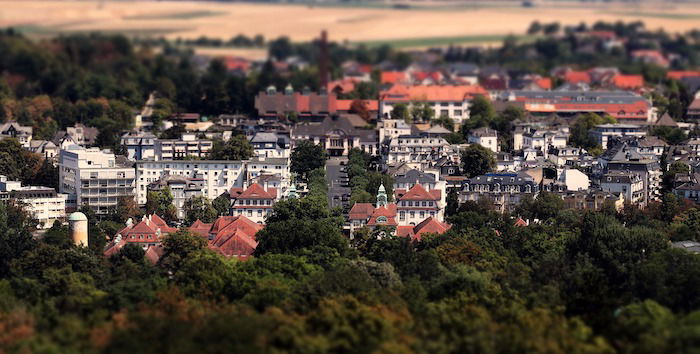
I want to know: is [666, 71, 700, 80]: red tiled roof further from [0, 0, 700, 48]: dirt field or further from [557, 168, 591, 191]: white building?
[0, 0, 700, 48]: dirt field

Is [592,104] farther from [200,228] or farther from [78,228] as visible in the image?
[78,228]

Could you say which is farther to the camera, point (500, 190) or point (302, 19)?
point (302, 19)

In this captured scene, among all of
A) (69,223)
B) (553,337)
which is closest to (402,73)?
(69,223)

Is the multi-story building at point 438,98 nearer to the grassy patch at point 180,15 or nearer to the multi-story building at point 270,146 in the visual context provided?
the multi-story building at point 270,146

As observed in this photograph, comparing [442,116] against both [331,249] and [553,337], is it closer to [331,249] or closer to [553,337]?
[331,249]

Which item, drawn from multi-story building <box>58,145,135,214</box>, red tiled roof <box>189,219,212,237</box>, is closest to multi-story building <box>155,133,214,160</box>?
multi-story building <box>58,145,135,214</box>

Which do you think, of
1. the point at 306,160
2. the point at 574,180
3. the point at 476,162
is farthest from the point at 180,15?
the point at 574,180
